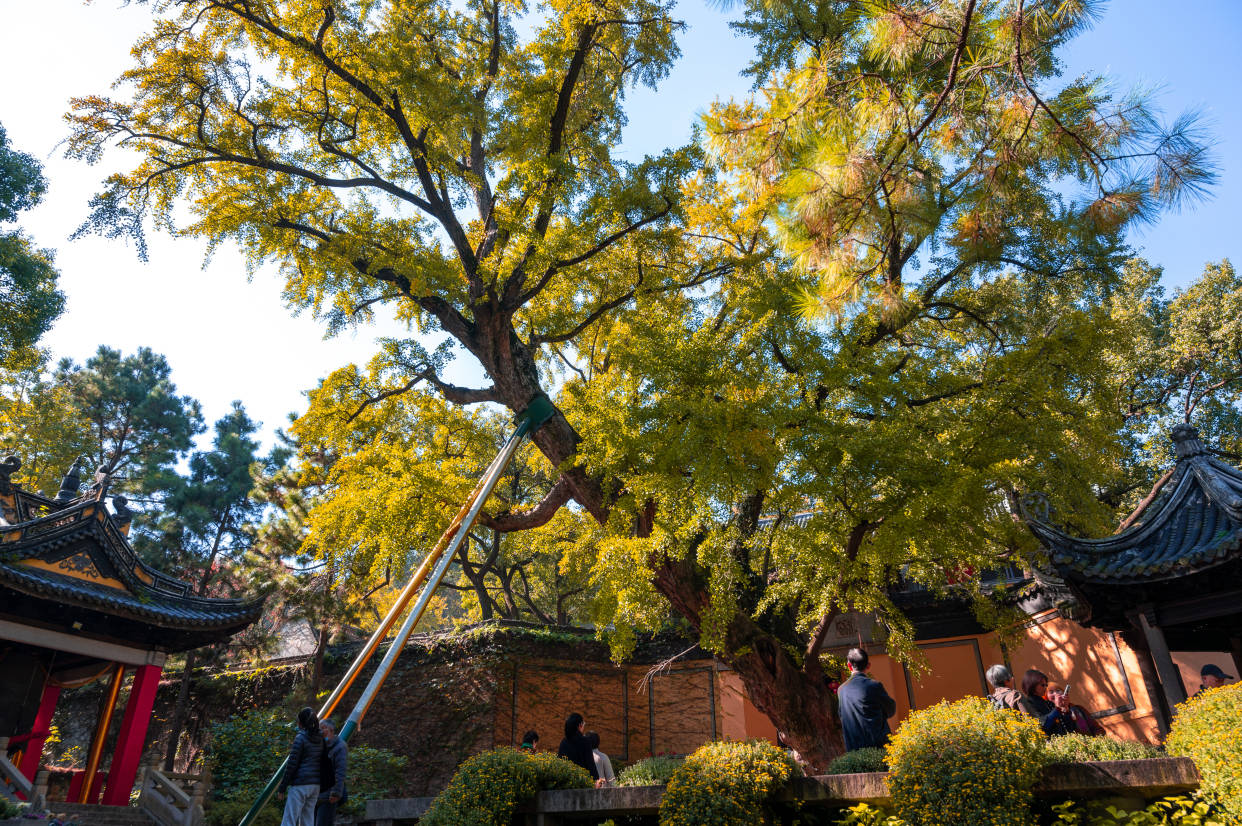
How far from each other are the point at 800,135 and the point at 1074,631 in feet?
30.9

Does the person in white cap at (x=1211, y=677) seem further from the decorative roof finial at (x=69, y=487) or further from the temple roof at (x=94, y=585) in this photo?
the decorative roof finial at (x=69, y=487)

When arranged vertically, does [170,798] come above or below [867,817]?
above

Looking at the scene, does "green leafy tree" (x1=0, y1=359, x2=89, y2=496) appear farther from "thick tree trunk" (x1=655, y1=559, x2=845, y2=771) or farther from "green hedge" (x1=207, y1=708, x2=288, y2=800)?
"thick tree trunk" (x1=655, y1=559, x2=845, y2=771)

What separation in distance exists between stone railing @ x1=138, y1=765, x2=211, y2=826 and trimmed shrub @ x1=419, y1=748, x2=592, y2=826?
5083 millimetres

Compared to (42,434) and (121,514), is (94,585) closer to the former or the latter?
(121,514)

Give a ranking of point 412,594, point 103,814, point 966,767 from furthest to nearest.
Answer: point 103,814 < point 412,594 < point 966,767

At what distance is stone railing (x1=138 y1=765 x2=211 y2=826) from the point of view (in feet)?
31.4

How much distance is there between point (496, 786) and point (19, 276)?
47.5 ft

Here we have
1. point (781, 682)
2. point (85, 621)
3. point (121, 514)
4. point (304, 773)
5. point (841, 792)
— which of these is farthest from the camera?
point (121, 514)

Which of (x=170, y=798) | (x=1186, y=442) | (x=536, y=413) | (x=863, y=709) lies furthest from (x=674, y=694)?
(x=1186, y=442)

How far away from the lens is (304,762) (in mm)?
5938

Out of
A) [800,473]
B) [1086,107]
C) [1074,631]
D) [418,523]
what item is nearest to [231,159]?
[418,523]

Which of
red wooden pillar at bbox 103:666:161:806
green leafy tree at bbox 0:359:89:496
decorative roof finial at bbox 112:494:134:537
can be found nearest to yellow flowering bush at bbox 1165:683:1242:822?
red wooden pillar at bbox 103:666:161:806

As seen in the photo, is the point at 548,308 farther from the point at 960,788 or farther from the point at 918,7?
the point at 960,788
